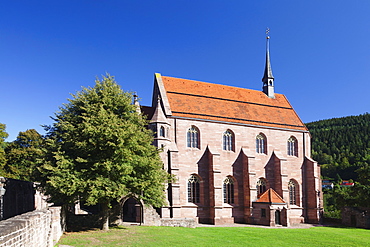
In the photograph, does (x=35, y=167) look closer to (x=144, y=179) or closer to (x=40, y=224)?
(x=144, y=179)

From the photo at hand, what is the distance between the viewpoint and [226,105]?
141 feet

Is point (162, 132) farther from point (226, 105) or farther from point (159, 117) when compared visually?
point (226, 105)

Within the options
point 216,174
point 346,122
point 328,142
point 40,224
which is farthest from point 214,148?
point 346,122

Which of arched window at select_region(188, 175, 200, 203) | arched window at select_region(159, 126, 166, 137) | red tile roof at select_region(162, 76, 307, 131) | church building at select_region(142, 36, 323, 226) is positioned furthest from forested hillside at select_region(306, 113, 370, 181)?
arched window at select_region(159, 126, 166, 137)

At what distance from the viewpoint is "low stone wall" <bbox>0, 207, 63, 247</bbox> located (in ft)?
32.8

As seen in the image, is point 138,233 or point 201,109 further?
point 201,109

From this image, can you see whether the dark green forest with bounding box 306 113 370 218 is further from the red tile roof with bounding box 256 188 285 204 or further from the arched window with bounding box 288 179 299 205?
the red tile roof with bounding box 256 188 285 204

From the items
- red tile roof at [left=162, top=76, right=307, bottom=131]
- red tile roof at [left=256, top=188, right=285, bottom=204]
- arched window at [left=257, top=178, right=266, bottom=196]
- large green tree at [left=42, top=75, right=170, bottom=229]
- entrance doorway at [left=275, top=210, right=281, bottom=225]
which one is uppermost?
red tile roof at [left=162, top=76, right=307, bottom=131]

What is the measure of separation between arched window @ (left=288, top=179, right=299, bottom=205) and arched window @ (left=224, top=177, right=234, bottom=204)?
895cm

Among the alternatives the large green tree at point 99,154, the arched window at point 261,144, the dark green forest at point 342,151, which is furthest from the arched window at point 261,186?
the dark green forest at point 342,151

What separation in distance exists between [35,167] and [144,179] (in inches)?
336

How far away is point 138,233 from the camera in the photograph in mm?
24938

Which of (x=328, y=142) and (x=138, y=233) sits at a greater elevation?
(x=328, y=142)

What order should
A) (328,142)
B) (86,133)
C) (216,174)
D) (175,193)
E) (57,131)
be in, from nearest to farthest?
(86,133) < (57,131) < (175,193) < (216,174) < (328,142)
